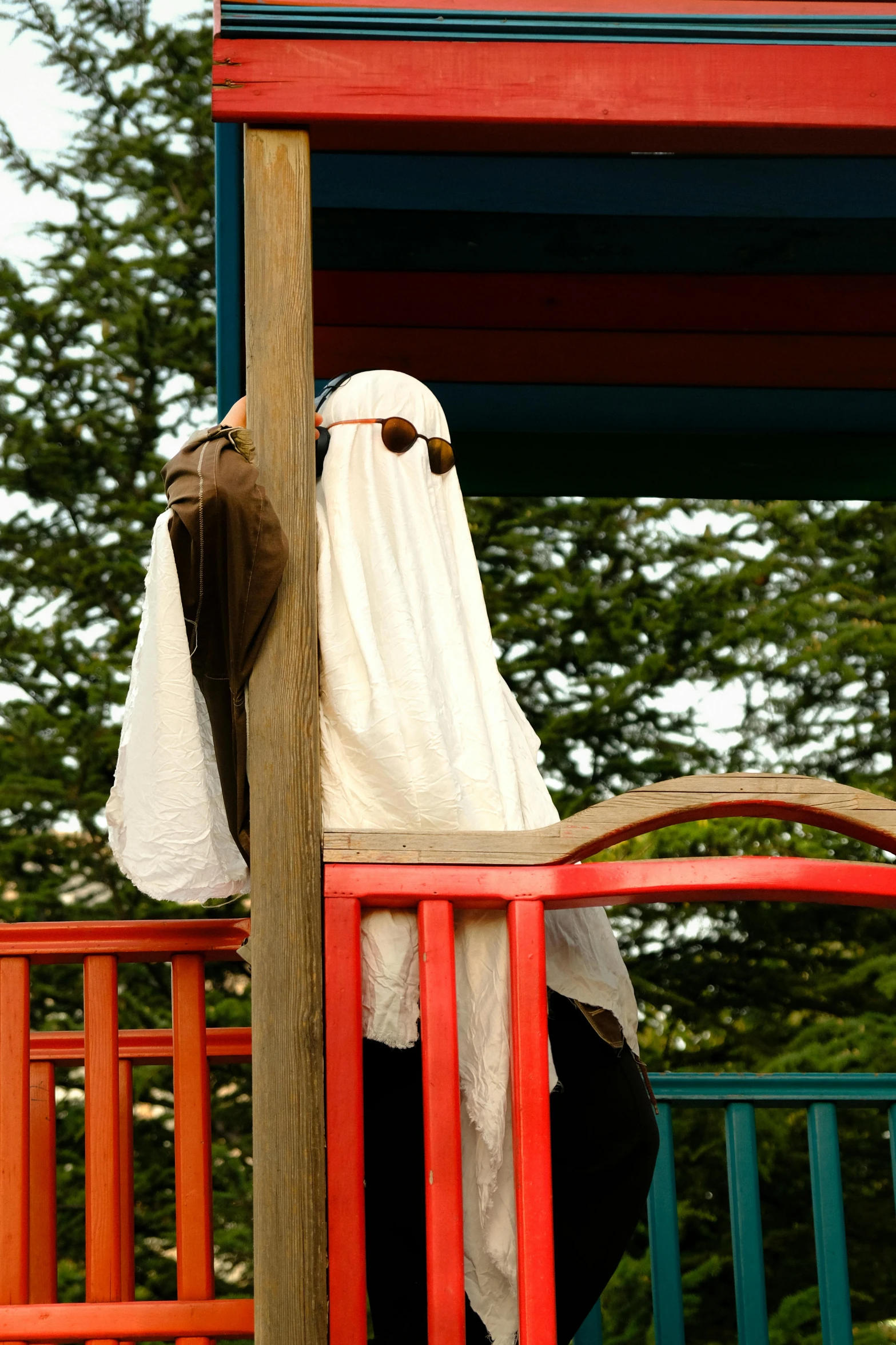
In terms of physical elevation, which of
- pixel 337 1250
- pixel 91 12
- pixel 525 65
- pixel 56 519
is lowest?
pixel 337 1250

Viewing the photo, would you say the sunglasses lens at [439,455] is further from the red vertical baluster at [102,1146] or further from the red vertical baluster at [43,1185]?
the red vertical baluster at [43,1185]

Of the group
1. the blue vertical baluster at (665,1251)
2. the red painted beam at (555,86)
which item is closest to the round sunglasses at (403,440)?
the red painted beam at (555,86)

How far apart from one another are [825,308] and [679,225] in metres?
0.53

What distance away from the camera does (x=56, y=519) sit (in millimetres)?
7008

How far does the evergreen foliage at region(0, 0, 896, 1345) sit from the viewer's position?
6234 mm

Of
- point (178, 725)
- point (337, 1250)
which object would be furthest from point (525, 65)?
point (337, 1250)

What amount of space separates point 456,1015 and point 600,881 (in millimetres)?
306

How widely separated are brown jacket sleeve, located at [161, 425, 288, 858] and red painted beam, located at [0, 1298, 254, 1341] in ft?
3.34

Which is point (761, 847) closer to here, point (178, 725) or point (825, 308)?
point (825, 308)

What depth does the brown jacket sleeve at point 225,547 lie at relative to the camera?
2.31 meters

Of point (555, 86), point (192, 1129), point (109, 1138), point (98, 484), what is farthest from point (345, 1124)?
point (98, 484)

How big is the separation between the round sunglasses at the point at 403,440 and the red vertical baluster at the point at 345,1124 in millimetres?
805

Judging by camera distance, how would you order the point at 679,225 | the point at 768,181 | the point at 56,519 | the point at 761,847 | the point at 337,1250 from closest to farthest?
the point at 337,1250 < the point at 768,181 < the point at 679,225 < the point at 761,847 < the point at 56,519

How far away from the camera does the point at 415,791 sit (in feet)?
7.78
